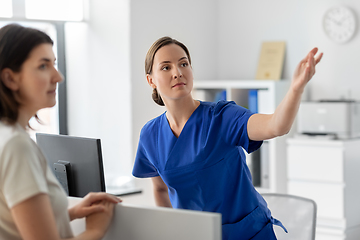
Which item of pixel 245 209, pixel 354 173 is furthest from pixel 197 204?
pixel 354 173

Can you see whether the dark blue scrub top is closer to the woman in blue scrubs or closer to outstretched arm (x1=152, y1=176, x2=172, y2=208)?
the woman in blue scrubs

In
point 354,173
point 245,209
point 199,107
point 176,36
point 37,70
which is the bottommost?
point 354,173

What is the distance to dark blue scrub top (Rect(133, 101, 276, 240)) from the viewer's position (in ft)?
5.26

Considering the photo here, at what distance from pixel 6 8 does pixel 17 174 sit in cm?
286

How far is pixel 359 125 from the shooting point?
3.73 m

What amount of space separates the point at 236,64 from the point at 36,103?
3777mm

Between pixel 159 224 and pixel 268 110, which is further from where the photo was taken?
pixel 268 110

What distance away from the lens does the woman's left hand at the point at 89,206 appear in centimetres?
111

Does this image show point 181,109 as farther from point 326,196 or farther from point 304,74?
point 326,196

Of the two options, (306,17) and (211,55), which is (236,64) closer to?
(211,55)

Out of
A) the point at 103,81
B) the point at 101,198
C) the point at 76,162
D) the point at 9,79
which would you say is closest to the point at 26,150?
the point at 9,79

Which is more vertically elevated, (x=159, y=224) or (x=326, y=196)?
(x=159, y=224)

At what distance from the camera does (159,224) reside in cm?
104

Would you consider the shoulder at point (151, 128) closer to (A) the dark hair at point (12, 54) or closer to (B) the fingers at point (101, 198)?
(B) the fingers at point (101, 198)
